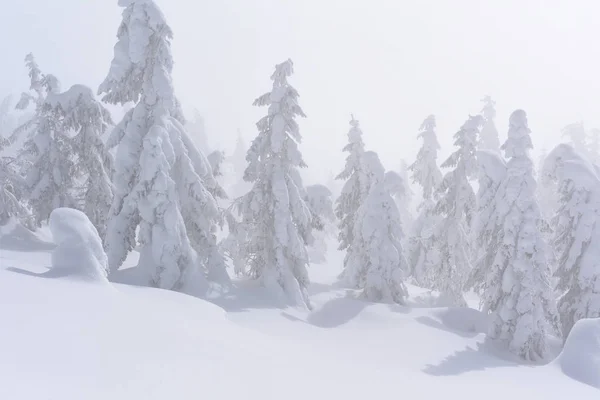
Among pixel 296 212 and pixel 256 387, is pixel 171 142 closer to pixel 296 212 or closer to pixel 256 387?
pixel 296 212

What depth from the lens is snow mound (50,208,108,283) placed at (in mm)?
9523

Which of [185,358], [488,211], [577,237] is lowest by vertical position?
[185,358]

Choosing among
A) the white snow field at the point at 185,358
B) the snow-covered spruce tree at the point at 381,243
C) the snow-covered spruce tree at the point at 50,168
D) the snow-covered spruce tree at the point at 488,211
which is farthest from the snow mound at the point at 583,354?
the snow-covered spruce tree at the point at 50,168

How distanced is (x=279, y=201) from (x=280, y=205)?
186 millimetres

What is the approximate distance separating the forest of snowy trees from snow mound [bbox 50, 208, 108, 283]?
5629 millimetres

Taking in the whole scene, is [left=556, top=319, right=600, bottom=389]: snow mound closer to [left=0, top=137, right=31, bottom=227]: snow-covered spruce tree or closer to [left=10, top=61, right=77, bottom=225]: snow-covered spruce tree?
[left=10, top=61, right=77, bottom=225]: snow-covered spruce tree

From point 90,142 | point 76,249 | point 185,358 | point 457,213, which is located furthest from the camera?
point 457,213

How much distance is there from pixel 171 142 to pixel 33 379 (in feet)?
42.0

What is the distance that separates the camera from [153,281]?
53.1 feet

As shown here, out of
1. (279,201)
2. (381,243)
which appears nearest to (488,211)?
(381,243)

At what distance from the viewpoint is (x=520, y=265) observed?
17.6m

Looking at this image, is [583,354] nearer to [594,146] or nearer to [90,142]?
[90,142]

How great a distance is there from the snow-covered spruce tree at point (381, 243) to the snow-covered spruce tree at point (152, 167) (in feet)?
26.6

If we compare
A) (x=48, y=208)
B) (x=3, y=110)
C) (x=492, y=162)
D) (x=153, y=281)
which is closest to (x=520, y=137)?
(x=492, y=162)
